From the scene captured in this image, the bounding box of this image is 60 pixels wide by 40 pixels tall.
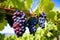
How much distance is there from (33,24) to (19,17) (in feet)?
0.56

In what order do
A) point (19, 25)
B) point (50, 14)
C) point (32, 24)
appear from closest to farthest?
1. point (19, 25)
2. point (32, 24)
3. point (50, 14)

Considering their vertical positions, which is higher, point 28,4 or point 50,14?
point 28,4

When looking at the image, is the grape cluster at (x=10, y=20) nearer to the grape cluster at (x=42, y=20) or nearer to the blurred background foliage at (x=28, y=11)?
the blurred background foliage at (x=28, y=11)

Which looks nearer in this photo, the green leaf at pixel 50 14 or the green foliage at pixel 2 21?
the green foliage at pixel 2 21

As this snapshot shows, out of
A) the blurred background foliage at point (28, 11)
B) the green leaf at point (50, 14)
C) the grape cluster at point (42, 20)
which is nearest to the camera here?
the blurred background foliage at point (28, 11)

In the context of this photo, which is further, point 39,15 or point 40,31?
point 40,31

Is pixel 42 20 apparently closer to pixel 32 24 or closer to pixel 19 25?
pixel 32 24

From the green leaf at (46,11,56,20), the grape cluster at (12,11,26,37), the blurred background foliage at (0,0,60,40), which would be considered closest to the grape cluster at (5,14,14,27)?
the blurred background foliage at (0,0,60,40)

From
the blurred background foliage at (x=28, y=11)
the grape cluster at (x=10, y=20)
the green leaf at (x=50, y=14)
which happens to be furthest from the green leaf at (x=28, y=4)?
the green leaf at (x=50, y=14)

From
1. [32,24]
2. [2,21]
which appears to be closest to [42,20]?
[32,24]

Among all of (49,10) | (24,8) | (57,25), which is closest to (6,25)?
(24,8)

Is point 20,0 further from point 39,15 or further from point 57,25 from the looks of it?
point 57,25

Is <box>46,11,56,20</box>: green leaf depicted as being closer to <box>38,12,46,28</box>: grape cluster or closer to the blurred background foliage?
the blurred background foliage

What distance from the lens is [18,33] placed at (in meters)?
0.85
